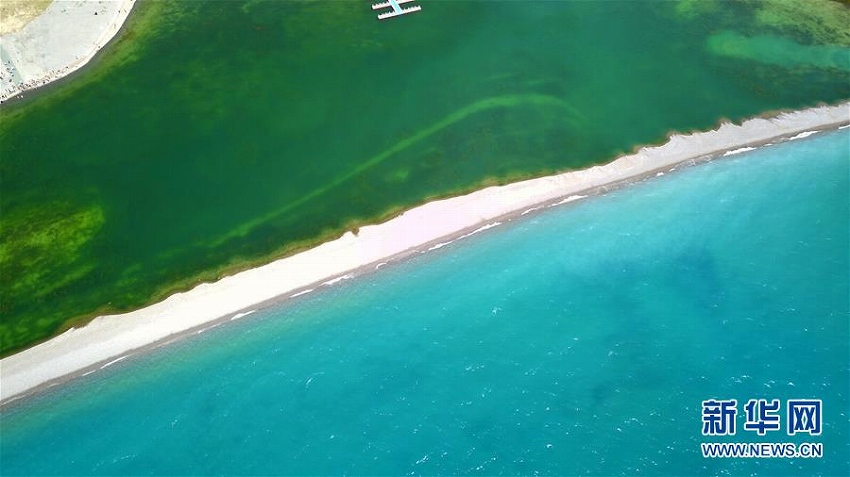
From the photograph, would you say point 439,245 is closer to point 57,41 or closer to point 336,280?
point 336,280

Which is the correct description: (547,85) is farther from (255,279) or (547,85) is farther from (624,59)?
(255,279)

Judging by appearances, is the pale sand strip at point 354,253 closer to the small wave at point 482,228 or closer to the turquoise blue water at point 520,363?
the small wave at point 482,228

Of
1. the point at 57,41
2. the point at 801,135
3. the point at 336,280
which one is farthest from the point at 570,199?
the point at 57,41

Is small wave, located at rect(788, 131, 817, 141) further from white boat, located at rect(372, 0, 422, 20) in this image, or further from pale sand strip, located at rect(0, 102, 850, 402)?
white boat, located at rect(372, 0, 422, 20)

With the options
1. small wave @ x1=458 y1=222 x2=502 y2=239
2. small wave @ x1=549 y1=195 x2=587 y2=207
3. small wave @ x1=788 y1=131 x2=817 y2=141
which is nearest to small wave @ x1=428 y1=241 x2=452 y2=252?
small wave @ x1=458 y1=222 x2=502 y2=239

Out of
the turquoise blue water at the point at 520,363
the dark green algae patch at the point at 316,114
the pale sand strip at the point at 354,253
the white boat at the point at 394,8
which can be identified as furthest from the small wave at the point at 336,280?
the white boat at the point at 394,8

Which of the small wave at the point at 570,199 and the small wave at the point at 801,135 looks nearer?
the small wave at the point at 570,199
